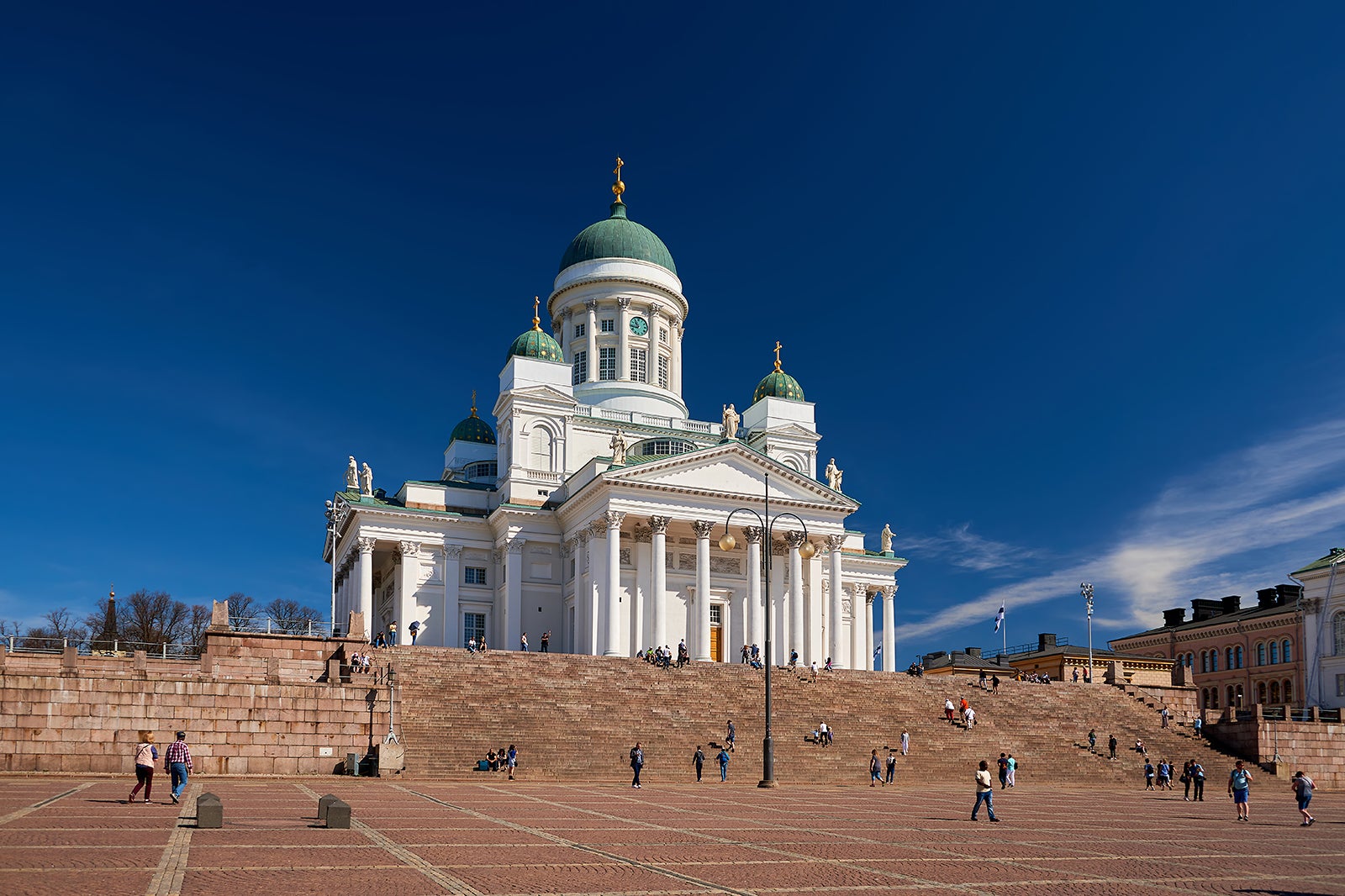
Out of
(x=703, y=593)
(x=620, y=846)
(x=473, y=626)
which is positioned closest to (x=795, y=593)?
(x=703, y=593)

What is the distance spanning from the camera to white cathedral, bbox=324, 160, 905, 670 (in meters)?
64.6

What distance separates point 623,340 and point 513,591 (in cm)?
2052

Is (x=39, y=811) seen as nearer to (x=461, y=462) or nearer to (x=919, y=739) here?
(x=919, y=739)

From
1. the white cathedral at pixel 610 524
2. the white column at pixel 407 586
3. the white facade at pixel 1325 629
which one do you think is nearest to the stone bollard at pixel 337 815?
the white cathedral at pixel 610 524

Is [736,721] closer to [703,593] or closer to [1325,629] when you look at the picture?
[703,593]

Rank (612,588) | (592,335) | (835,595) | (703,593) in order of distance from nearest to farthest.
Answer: (612,588) → (703,593) → (835,595) → (592,335)

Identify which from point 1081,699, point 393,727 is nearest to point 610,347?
point 1081,699

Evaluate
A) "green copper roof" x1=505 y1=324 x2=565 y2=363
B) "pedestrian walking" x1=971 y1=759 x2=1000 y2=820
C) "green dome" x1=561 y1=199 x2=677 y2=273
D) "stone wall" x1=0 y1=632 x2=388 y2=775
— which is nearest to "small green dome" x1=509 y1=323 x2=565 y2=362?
"green copper roof" x1=505 y1=324 x2=565 y2=363

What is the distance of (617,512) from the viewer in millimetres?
62906

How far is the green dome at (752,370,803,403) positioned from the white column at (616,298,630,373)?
32.1 feet

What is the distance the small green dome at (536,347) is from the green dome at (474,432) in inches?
308

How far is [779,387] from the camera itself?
276ft

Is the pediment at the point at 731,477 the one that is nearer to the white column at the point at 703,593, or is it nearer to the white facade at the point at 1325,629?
the white column at the point at 703,593

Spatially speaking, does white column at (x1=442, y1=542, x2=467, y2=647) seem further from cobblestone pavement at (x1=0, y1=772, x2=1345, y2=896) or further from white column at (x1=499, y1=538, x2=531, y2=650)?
cobblestone pavement at (x1=0, y1=772, x2=1345, y2=896)
